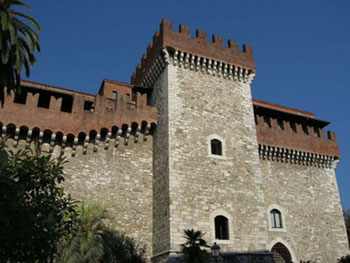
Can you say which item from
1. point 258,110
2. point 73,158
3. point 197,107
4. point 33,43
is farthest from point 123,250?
point 258,110

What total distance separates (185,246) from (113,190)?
438 centimetres

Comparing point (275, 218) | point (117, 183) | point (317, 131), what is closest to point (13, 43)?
point (117, 183)

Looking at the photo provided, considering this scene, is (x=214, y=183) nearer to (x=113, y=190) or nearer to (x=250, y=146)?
(x=250, y=146)

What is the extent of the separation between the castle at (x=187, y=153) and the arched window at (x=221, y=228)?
5 centimetres

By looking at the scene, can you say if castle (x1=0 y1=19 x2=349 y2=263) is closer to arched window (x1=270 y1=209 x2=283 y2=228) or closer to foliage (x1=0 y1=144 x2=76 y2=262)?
arched window (x1=270 y1=209 x2=283 y2=228)


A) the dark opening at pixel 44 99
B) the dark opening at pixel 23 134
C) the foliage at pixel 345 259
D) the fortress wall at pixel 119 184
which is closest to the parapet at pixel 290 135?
the foliage at pixel 345 259

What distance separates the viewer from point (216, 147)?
18922 mm

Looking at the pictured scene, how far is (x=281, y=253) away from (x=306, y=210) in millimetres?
3224

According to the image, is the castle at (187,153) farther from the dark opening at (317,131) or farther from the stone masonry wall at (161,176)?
the dark opening at (317,131)

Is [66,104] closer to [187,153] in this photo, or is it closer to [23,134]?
[23,134]

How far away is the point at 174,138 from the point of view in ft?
57.6

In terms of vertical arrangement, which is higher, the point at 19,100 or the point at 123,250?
the point at 19,100

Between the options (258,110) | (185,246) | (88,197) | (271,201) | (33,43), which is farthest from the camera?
(258,110)

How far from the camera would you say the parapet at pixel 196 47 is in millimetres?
19638
